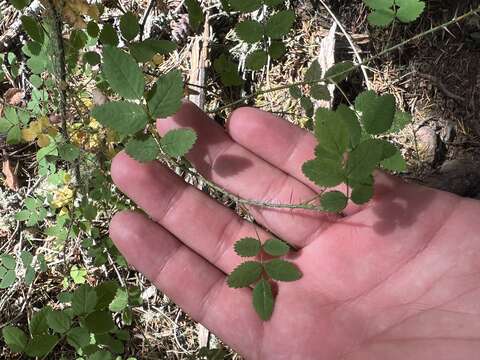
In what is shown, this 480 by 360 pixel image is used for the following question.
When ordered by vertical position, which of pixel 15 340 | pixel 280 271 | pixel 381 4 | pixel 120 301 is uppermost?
pixel 381 4

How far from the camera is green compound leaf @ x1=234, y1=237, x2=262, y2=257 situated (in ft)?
4.93

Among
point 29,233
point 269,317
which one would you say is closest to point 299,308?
point 269,317

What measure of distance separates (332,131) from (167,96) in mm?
410

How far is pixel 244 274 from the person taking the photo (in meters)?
1.49

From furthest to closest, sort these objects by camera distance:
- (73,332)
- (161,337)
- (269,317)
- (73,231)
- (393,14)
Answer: (161,337) → (73,231) → (393,14) → (269,317) → (73,332)

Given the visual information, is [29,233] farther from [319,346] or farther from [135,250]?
[319,346]

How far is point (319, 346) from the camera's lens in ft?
5.02

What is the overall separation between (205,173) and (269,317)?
0.48 metres

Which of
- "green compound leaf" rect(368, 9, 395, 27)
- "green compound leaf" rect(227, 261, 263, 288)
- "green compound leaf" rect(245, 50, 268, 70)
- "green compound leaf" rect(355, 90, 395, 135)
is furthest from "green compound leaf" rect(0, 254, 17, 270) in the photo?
"green compound leaf" rect(368, 9, 395, 27)

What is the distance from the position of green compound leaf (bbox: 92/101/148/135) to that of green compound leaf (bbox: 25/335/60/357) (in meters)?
0.58

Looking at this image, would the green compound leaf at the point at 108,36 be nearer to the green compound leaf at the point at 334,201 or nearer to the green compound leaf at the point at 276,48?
the green compound leaf at the point at 276,48

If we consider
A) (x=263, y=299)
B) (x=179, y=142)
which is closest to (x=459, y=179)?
(x=263, y=299)

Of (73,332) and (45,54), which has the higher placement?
(45,54)

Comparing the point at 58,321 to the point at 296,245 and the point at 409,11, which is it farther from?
the point at 409,11
